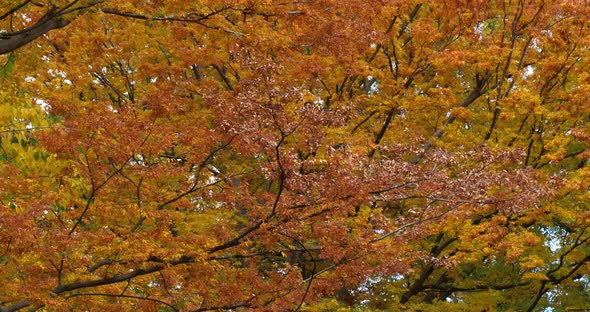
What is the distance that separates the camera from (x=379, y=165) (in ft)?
32.1

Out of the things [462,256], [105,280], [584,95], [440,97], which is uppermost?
[440,97]

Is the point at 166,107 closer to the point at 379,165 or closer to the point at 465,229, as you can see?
the point at 379,165

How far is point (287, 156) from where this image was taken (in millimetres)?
8734

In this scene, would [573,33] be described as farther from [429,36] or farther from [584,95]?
[429,36]

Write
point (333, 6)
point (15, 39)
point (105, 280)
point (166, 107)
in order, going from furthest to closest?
point (333, 6)
point (166, 107)
point (105, 280)
point (15, 39)

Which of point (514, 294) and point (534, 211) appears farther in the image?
point (514, 294)

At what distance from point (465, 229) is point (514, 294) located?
3.25 metres

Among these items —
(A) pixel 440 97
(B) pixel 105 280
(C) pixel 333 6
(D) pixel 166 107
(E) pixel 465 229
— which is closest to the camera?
(B) pixel 105 280

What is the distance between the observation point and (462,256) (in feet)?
44.9

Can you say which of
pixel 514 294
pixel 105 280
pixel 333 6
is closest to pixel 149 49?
pixel 333 6

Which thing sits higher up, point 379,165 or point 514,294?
point 514,294

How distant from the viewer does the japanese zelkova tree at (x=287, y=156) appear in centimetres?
880

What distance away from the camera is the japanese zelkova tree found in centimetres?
880

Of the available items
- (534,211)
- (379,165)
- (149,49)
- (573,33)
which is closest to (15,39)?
(379,165)
